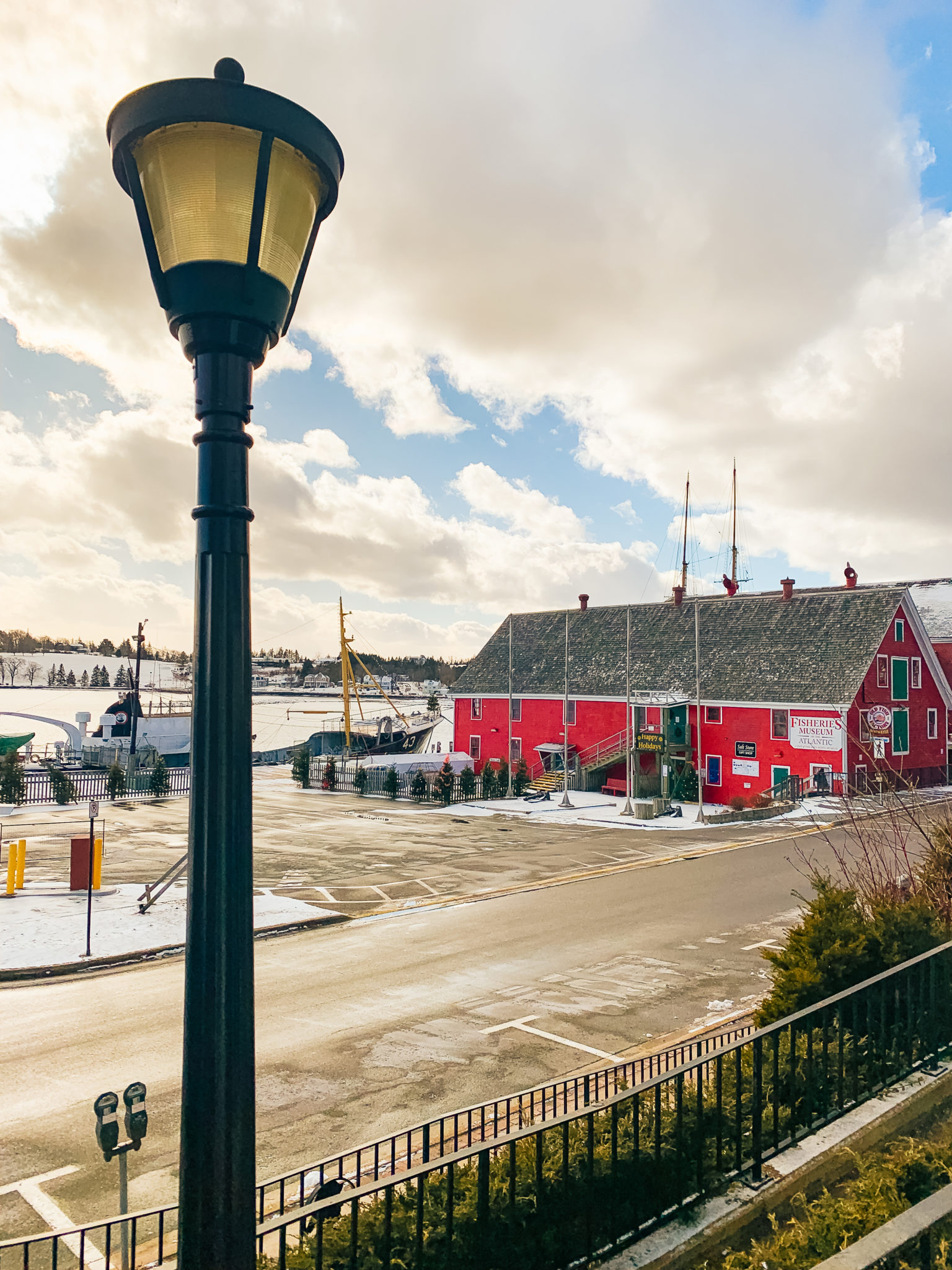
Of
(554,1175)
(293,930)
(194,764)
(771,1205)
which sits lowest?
(293,930)

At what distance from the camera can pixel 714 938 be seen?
15.5 m

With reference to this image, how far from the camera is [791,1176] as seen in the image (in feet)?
15.6

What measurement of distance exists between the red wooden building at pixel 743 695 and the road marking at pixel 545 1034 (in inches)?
1026

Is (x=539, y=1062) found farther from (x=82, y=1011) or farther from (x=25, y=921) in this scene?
(x=25, y=921)

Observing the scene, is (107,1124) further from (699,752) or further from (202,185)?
(699,752)

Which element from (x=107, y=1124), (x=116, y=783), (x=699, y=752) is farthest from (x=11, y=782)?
(x=107, y=1124)

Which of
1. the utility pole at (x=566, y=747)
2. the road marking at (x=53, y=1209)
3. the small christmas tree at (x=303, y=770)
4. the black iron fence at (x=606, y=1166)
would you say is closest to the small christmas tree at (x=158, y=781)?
the small christmas tree at (x=303, y=770)

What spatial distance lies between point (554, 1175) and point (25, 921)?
15943mm

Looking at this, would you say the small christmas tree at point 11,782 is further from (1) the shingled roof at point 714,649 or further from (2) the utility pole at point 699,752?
(2) the utility pole at point 699,752

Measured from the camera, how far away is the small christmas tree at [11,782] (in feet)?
119

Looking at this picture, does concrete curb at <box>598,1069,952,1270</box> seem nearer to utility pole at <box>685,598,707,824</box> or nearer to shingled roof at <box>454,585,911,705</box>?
utility pole at <box>685,598,707,824</box>

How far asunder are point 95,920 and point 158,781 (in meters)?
25.2

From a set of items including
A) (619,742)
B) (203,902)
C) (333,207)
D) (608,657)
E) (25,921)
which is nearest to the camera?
(203,902)

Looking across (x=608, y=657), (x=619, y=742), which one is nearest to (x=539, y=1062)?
(x=619, y=742)
